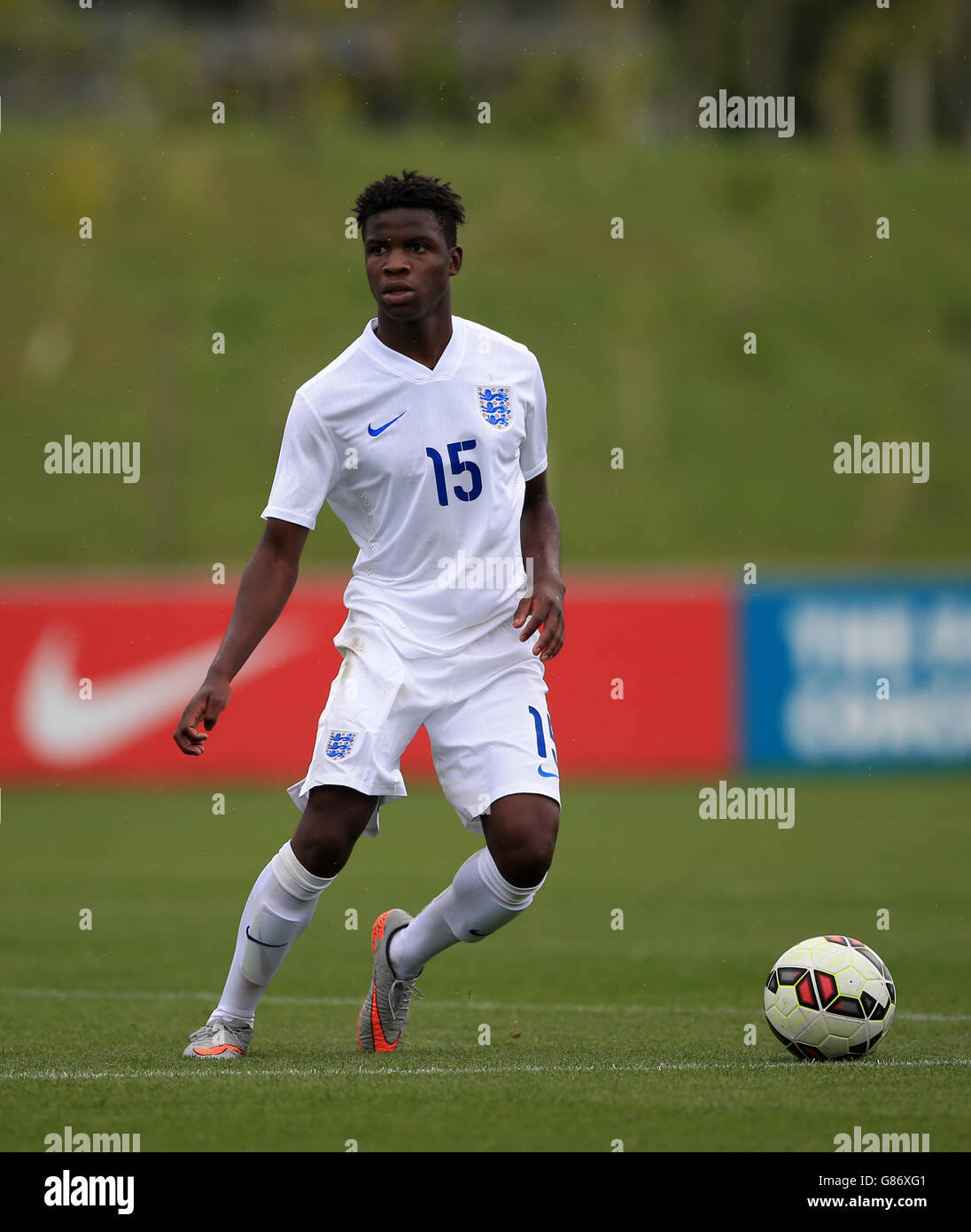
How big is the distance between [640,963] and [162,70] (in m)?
31.3

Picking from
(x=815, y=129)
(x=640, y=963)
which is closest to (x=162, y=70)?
(x=815, y=129)

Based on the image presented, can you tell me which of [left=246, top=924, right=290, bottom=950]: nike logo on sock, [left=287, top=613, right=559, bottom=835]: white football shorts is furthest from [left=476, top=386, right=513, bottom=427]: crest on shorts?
[left=246, top=924, right=290, bottom=950]: nike logo on sock

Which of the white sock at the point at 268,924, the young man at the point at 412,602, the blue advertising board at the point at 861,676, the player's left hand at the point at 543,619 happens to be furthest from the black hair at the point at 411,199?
the blue advertising board at the point at 861,676

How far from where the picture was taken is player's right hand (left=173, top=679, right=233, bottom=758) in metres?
5.54

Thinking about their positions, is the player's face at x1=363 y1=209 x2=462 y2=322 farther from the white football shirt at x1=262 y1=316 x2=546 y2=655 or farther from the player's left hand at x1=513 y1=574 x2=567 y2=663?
the player's left hand at x1=513 y1=574 x2=567 y2=663

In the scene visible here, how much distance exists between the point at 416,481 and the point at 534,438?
0.53 meters

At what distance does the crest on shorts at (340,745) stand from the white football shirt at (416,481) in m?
0.33

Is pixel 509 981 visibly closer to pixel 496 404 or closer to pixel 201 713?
pixel 201 713

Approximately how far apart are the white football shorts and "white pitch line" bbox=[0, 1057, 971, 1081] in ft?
2.46

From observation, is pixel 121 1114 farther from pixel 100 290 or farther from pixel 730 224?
pixel 730 224

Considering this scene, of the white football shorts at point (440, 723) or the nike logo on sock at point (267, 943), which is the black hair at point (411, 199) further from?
the nike logo on sock at point (267, 943)

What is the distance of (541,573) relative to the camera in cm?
608

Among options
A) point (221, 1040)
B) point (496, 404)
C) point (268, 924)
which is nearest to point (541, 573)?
point (496, 404)
